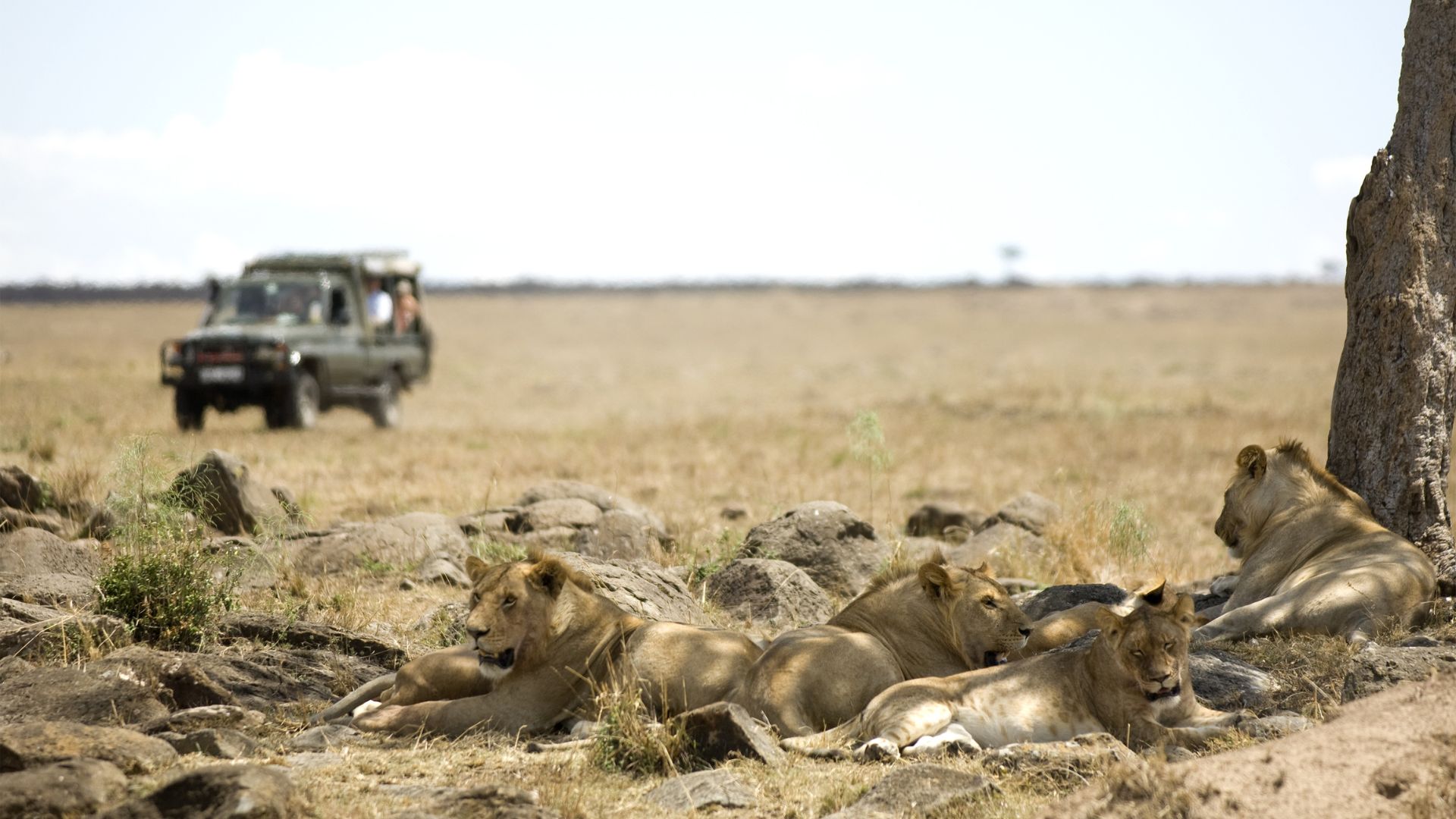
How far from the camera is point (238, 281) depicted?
2434cm

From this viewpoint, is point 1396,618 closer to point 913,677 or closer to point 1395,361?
point 1395,361

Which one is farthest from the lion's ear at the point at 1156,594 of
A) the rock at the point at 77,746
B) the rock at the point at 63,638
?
the rock at the point at 63,638

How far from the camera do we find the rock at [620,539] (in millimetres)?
11078

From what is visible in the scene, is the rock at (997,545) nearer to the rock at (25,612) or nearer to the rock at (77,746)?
the rock at (25,612)

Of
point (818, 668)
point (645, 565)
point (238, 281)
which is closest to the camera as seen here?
point (818, 668)

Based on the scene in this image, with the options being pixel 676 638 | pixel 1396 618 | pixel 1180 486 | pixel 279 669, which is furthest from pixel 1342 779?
pixel 1180 486

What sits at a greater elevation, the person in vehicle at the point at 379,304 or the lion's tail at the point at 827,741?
the person in vehicle at the point at 379,304

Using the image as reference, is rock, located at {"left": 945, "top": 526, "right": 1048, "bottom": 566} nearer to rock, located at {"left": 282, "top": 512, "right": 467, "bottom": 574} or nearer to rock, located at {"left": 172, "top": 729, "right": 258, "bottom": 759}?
rock, located at {"left": 282, "top": 512, "right": 467, "bottom": 574}

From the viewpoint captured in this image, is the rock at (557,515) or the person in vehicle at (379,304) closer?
the rock at (557,515)

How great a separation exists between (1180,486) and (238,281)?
15.8m

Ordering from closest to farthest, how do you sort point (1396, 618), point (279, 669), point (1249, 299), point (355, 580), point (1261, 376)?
point (279, 669) → point (1396, 618) → point (355, 580) → point (1261, 376) → point (1249, 299)

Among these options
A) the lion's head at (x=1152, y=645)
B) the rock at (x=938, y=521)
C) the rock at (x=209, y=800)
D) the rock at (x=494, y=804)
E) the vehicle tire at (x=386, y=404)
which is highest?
the lion's head at (x=1152, y=645)

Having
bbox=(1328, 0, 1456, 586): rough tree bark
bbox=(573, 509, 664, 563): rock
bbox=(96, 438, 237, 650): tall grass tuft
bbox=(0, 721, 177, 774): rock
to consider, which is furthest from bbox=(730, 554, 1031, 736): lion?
bbox=(1328, 0, 1456, 586): rough tree bark

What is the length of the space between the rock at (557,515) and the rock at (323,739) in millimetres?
5210
